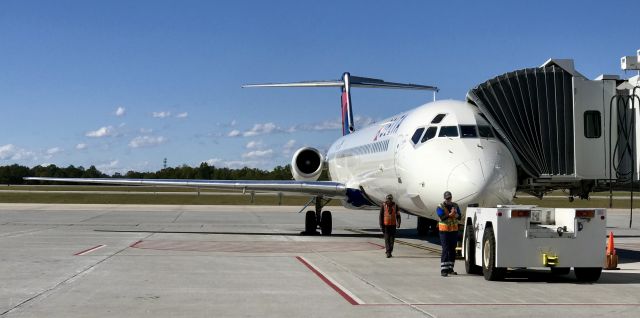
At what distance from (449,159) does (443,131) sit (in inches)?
44.7

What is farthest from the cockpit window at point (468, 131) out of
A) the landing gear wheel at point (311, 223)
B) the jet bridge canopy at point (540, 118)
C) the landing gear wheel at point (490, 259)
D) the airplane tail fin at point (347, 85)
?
the airplane tail fin at point (347, 85)

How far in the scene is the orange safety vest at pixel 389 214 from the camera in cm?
1830

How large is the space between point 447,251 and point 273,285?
130 inches

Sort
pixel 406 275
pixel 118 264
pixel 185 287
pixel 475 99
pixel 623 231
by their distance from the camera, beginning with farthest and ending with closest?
1. pixel 623 231
2. pixel 475 99
3. pixel 118 264
4. pixel 406 275
5. pixel 185 287

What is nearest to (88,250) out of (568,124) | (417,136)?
(417,136)

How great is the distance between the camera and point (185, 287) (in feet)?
38.9

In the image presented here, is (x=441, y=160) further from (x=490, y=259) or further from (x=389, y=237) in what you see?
(x=490, y=259)

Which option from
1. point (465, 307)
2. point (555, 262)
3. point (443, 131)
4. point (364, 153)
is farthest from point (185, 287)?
point (364, 153)

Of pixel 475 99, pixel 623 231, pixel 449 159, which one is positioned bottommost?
pixel 623 231

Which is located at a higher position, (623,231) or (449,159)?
(449,159)

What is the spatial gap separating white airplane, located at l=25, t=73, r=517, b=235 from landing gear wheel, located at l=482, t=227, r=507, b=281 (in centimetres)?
171

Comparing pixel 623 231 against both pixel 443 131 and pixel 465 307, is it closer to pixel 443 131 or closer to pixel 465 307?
pixel 443 131

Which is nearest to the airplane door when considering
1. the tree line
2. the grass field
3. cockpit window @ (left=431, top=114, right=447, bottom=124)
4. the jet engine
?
cockpit window @ (left=431, top=114, right=447, bottom=124)

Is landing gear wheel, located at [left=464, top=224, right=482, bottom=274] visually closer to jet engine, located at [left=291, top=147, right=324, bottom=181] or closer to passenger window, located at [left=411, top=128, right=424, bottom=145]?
passenger window, located at [left=411, top=128, right=424, bottom=145]
